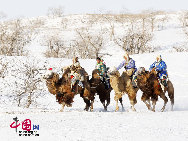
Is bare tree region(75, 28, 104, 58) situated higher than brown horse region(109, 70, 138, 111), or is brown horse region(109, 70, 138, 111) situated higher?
bare tree region(75, 28, 104, 58)

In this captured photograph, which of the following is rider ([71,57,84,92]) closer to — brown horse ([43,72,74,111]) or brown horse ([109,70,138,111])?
brown horse ([43,72,74,111])

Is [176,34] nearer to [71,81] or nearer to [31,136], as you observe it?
[71,81]

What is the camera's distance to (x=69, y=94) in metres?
12.5

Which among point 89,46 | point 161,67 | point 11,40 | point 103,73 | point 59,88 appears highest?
point 89,46

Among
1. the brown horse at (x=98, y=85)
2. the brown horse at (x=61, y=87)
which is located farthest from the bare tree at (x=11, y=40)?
the brown horse at (x=61, y=87)

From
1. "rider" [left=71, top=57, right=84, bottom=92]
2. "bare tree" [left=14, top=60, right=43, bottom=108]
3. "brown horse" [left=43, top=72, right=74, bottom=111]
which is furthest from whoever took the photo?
"bare tree" [left=14, top=60, right=43, bottom=108]

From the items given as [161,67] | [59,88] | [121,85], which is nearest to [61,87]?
[59,88]

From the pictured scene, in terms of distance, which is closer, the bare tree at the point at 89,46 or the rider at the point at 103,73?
the rider at the point at 103,73

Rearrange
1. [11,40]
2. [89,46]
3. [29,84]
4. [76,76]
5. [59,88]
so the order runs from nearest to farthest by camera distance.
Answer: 1. [59,88]
2. [76,76]
3. [29,84]
4. [11,40]
5. [89,46]

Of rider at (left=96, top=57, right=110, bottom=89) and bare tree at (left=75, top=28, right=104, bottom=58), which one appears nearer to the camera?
rider at (left=96, top=57, right=110, bottom=89)

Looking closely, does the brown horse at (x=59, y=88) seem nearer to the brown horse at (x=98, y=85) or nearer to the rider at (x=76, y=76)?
the rider at (x=76, y=76)

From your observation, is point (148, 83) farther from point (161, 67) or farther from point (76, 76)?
point (76, 76)

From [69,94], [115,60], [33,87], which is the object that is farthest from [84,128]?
[115,60]

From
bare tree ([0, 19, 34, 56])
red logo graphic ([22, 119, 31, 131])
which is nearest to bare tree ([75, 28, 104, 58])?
bare tree ([0, 19, 34, 56])
